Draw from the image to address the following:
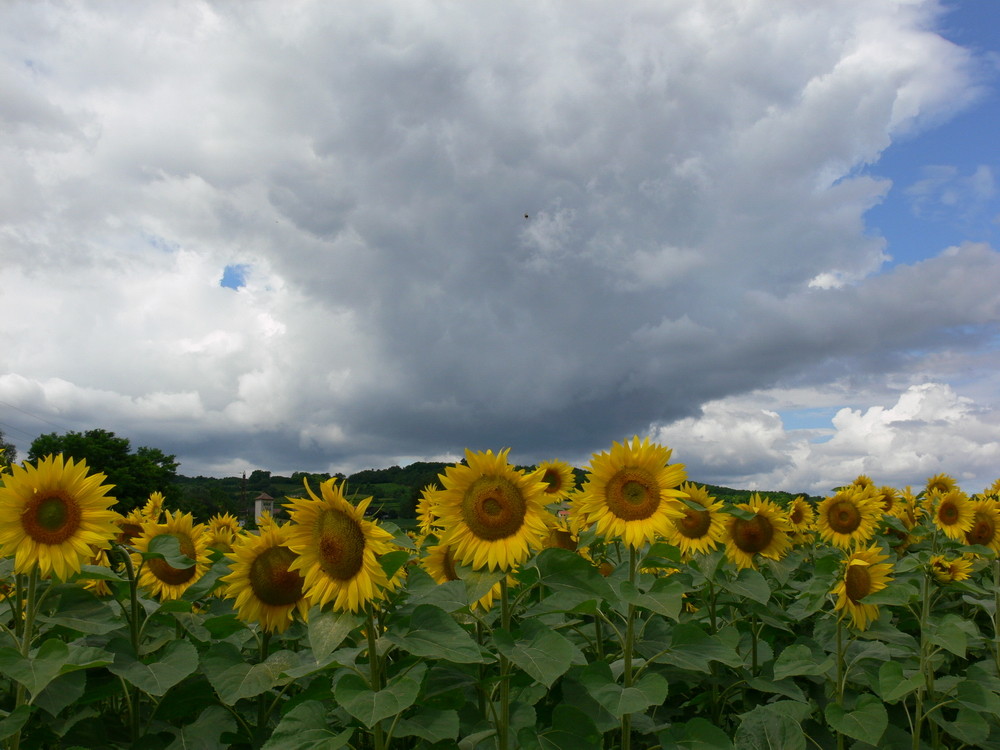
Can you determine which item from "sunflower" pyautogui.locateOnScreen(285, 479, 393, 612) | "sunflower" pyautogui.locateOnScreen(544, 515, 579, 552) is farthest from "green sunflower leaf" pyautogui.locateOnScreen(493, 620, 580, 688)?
"sunflower" pyautogui.locateOnScreen(544, 515, 579, 552)

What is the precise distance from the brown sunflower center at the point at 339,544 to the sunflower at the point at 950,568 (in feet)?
19.7

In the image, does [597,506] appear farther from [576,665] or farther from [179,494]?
[179,494]

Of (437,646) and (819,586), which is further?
(819,586)

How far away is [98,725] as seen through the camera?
4.45m

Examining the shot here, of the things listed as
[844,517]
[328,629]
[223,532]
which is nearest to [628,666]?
[328,629]

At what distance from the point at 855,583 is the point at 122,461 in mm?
75803

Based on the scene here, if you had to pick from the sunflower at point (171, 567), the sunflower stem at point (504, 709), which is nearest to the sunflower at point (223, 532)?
the sunflower at point (171, 567)

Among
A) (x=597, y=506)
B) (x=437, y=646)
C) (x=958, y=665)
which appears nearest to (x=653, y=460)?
(x=597, y=506)

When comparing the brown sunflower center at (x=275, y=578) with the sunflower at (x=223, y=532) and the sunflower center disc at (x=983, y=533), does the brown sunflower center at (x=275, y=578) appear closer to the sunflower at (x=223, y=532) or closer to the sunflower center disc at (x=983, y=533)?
the sunflower at (x=223, y=532)

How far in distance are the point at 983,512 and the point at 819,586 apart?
5.23 m

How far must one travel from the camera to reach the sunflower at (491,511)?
3.84 metres

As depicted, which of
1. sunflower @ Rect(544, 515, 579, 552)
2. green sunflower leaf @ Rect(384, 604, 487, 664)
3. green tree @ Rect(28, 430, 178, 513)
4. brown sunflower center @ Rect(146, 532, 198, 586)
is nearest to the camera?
green sunflower leaf @ Rect(384, 604, 487, 664)

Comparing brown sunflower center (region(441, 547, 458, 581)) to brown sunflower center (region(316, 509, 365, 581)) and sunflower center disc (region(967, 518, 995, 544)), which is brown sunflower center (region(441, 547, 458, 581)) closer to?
brown sunflower center (region(316, 509, 365, 581))

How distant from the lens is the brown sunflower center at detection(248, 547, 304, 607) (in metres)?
4.02
